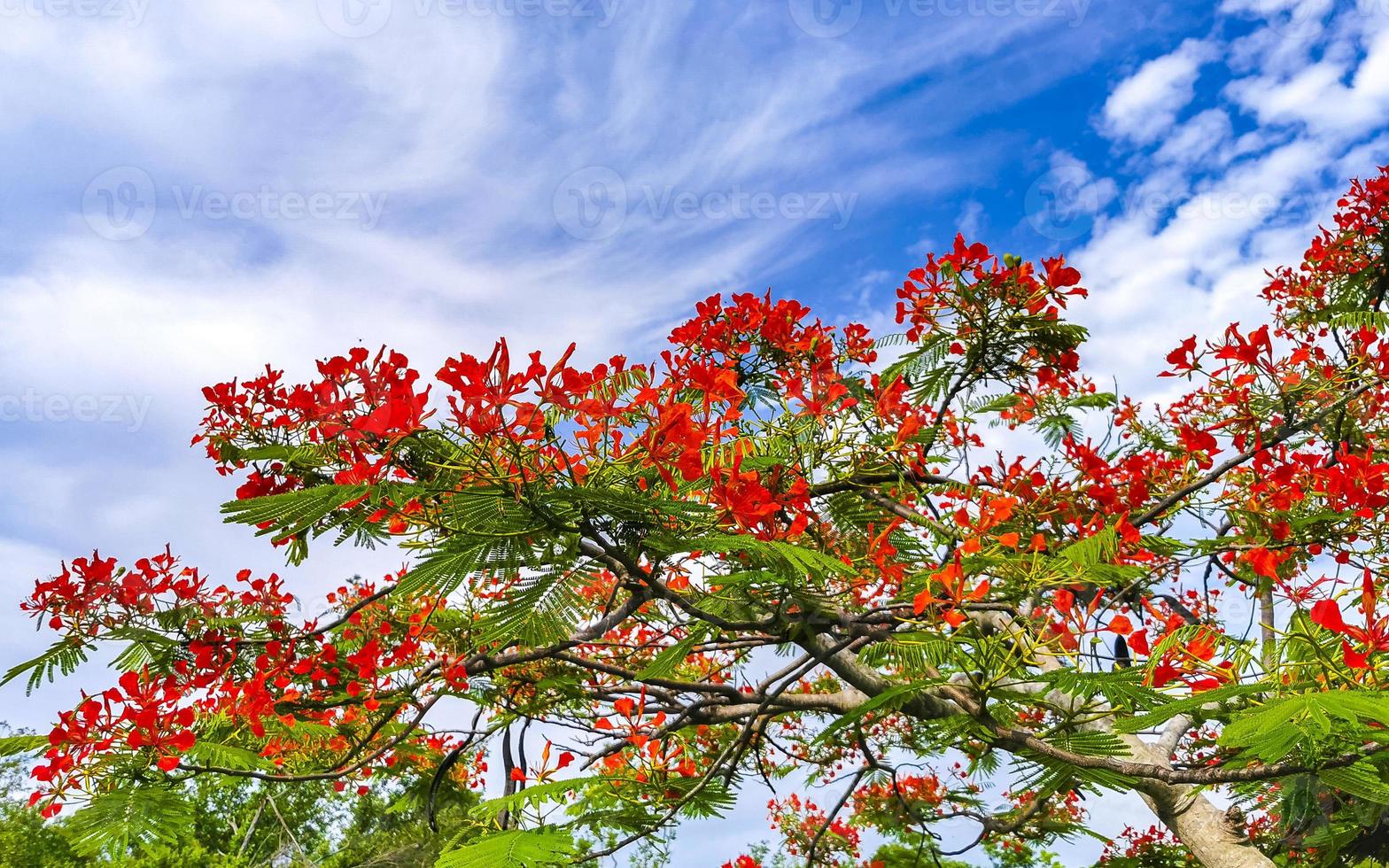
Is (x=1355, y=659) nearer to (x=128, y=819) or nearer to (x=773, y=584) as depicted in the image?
(x=773, y=584)

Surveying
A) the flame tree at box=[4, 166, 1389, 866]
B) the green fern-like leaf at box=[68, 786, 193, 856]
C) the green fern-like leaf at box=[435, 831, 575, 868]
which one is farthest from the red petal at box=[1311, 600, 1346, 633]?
the green fern-like leaf at box=[68, 786, 193, 856]

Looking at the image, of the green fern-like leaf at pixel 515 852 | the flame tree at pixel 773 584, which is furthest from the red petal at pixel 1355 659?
the green fern-like leaf at pixel 515 852

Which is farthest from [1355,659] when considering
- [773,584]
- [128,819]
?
[128,819]

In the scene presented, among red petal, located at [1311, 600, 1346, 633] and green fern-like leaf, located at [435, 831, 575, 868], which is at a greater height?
red petal, located at [1311, 600, 1346, 633]

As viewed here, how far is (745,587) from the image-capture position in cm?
249

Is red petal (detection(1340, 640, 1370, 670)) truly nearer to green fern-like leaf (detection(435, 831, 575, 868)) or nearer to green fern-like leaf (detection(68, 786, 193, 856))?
green fern-like leaf (detection(435, 831, 575, 868))

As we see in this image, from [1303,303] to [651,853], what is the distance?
283 inches

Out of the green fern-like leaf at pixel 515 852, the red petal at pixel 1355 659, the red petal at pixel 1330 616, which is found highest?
the red petal at pixel 1330 616

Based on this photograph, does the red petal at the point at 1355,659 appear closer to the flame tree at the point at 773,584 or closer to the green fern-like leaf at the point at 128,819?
the flame tree at the point at 773,584

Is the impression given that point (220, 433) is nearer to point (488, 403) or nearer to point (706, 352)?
point (488, 403)

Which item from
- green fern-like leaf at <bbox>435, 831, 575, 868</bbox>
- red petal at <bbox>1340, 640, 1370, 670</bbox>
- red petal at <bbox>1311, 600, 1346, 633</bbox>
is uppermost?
red petal at <bbox>1311, 600, 1346, 633</bbox>

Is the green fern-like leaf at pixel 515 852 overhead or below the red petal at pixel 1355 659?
below

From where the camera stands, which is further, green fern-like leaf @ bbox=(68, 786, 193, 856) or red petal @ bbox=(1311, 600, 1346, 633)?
green fern-like leaf @ bbox=(68, 786, 193, 856)

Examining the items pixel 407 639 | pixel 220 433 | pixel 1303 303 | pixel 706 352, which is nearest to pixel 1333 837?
pixel 706 352
